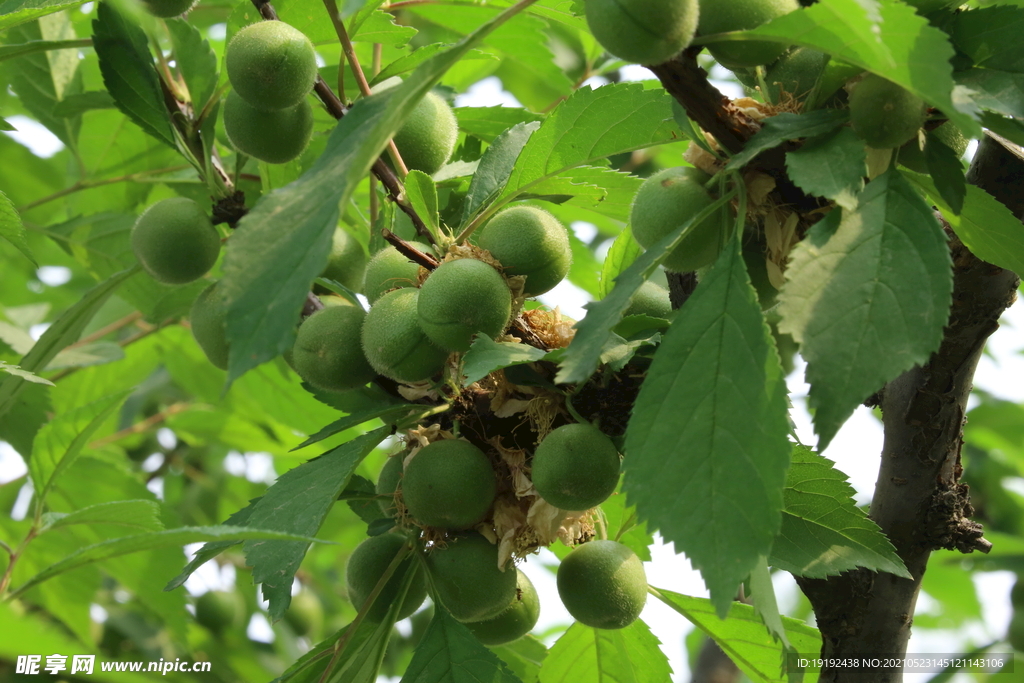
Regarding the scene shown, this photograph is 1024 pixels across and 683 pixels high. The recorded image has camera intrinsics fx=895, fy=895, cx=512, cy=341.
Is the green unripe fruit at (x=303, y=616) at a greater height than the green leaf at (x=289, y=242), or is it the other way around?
the green leaf at (x=289, y=242)

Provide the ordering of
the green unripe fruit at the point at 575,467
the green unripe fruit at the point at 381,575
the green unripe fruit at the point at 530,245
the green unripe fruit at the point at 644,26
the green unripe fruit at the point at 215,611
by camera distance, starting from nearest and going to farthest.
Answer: the green unripe fruit at the point at 644,26, the green unripe fruit at the point at 575,467, the green unripe fruit at the point at 530,245, the green unripe fruit at the point at 381,575, the green unripe fruit at the point at 215,611

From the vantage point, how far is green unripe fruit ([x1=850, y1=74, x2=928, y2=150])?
106 cm

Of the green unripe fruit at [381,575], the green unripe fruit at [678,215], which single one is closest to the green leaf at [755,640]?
the green unripe fruit at [381,575]

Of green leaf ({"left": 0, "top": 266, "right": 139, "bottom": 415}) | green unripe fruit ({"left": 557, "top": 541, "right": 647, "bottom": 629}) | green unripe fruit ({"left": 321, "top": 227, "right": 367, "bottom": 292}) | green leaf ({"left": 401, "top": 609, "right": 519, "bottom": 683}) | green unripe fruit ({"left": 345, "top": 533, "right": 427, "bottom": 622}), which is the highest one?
green unripe fruit ({"left": 321, "top": 227, "right": 367, "bottom": 292})

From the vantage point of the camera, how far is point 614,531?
5.75ft

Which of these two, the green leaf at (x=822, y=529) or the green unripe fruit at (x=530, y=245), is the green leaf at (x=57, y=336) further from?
the green leaf at (x=822, y=529)

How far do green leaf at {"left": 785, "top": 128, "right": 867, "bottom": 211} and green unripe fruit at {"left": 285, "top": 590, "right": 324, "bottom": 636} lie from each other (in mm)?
3545

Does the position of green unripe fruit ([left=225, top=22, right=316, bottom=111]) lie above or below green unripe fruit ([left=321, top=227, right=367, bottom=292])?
above

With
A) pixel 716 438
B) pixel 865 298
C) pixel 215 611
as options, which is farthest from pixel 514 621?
pixel 215 611

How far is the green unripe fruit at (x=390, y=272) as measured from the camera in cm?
144

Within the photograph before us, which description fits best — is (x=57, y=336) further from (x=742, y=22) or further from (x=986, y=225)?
(x=986, y=225)

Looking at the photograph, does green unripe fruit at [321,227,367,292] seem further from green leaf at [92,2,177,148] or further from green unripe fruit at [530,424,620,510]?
green unripe fruit at [530,424,620,510]

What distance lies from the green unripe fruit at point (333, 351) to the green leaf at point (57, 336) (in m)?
0.63

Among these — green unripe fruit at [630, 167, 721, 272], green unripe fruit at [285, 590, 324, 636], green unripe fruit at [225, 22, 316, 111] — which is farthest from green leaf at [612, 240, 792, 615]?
green unripe fruit at [285, 590, 324, 636]
